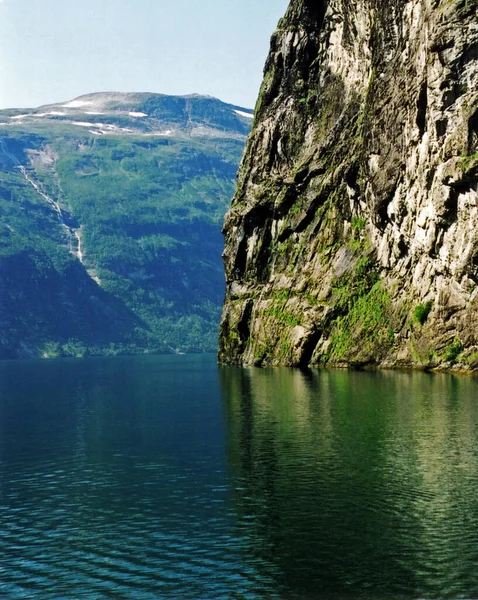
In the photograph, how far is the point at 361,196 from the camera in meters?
146

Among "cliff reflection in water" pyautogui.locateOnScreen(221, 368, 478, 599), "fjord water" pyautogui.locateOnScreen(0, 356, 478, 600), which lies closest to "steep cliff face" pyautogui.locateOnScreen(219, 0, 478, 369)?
"cliff reflection in water" pyautogui.locateOnScreen(221, 368, 478, 599)

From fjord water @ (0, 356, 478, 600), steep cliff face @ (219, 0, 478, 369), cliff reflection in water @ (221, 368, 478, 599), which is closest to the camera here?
fjord water @ (0, 356, 478, 600)

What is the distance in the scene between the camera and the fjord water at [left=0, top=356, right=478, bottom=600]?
34.0m

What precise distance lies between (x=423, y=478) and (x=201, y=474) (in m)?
13.5

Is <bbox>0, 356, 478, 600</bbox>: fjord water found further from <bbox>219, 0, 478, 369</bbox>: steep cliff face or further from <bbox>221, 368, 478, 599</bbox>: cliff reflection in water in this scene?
<bbox>219, 0, 478, 369</bbox>: steep cliff face

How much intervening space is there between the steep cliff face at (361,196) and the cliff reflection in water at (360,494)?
39.4 m

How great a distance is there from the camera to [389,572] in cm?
3419

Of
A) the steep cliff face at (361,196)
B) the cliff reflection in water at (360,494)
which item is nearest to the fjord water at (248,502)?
the cliff reflection in water at (360,494)

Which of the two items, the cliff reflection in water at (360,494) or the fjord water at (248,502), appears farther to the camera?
the cliff reflection in water at (360,494)

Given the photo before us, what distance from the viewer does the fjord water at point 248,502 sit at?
34.0 metres

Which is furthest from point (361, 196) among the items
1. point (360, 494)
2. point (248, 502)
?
point (248, 502)

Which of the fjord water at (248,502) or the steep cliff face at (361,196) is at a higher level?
the steep cliff face at (361,196)

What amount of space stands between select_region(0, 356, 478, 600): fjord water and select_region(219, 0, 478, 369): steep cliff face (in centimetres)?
4043

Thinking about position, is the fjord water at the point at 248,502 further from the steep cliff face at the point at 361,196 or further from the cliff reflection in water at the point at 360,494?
the steep cliff face at the point at 361,196
